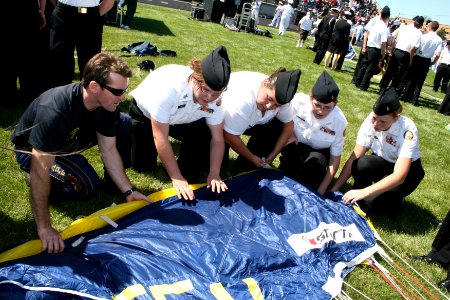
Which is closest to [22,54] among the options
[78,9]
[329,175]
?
[78,9]

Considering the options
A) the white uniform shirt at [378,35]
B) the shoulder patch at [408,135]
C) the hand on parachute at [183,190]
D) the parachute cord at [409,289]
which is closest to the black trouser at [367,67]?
the white uniform shirt at [378,35]

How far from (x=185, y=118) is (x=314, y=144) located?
4.64 feet

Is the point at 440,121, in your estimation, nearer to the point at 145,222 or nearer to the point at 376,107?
the point at 376,107

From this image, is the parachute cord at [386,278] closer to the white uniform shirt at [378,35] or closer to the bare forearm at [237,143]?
the bare forearm at [237,143]

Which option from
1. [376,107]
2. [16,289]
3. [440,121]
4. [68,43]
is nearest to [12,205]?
[16,289]

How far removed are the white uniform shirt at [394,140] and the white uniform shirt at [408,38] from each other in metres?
6.16

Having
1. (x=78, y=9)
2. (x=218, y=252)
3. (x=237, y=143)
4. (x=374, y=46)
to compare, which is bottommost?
(x=218, y=252)

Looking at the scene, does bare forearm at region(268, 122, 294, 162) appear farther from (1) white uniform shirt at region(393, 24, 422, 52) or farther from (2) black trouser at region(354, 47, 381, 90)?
(2) black trouser at region(354, 47, 381, 90)

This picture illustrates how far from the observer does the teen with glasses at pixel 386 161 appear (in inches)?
140

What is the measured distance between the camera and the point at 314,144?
398 cm

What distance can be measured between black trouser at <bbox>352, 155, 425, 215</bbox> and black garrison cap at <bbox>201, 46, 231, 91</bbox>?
1877 millimetres

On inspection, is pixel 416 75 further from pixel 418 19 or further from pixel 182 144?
pixel 182 144

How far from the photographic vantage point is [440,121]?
9.09 m

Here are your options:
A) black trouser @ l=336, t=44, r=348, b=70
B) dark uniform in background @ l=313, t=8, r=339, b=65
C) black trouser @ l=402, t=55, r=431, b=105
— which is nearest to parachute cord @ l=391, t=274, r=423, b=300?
black trouser @ l=402, t=55, r=431, b=105
